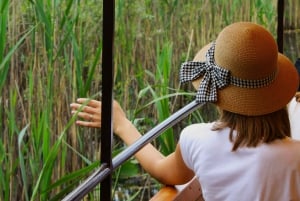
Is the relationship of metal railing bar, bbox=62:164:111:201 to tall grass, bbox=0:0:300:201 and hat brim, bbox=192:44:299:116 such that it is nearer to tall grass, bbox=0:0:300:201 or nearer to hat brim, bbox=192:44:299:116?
tall grass, bbox=0:0:300:201

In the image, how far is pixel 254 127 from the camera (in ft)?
5.51

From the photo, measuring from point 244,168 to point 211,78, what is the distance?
0.83 ft

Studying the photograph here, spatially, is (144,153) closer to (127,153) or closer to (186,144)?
(127,153)

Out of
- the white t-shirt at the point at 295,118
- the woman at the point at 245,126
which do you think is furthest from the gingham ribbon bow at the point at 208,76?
the white t-shirt at the point at 295,118

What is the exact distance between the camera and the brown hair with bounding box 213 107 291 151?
5.44 feet

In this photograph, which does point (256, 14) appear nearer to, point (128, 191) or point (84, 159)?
point (128, 191)

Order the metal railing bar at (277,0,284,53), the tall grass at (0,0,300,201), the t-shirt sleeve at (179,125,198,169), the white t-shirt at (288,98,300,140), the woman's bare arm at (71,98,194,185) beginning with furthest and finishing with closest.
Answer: the metal railing bar at (277,0,284,53) < the white t-shirt at (288,98,300,140) < the woman's bare arm at (71,98,194,185) < the t-shirt sleeve at (179,125,198,169) < the tall grass at (0,0,300,201)

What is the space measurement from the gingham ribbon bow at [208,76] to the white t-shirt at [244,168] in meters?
0.09

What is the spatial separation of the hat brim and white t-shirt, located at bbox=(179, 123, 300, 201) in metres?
0.07

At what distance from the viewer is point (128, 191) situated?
7.92 feet

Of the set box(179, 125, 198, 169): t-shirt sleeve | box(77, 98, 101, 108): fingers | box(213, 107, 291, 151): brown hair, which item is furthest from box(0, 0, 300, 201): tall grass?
box(213, 107, 291, 151): brown hair

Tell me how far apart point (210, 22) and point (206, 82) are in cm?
152

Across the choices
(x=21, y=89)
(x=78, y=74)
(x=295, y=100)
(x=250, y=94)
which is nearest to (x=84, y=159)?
(x=78, y=74)

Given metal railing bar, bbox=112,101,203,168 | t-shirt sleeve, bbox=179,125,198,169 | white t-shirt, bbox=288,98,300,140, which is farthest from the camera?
white t-shirt, bbox=288,98,300,140
